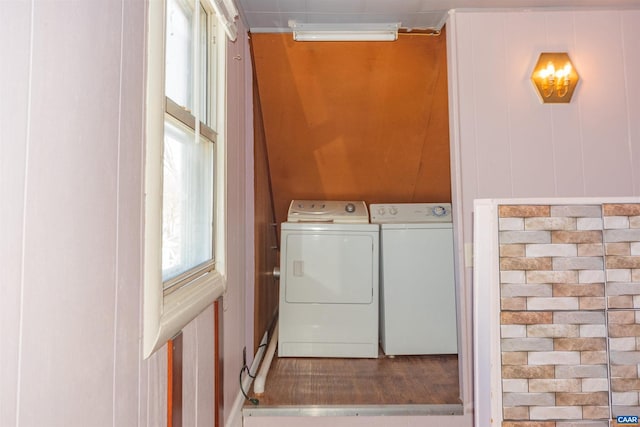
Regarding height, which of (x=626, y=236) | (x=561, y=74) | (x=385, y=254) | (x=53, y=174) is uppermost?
(x=561, y=74)

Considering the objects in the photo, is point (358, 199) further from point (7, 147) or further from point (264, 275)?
point (7, 147)

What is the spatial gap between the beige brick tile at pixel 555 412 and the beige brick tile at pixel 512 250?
1.59 ft

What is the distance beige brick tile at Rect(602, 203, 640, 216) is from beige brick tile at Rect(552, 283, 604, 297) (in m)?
0.24

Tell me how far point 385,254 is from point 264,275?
38.2 inches

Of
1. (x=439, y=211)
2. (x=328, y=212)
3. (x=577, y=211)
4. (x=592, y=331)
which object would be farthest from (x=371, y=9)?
(x=592, y=331)

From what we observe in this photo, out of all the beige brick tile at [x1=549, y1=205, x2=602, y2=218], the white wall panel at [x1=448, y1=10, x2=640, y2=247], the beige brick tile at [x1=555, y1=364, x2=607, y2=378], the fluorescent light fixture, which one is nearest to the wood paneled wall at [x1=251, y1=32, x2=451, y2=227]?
the fluorescent light fixture

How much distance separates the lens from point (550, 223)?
120 cm

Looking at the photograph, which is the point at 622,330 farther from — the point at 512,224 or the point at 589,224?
the point at 512,224

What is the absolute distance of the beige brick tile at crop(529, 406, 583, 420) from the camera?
3.80ft

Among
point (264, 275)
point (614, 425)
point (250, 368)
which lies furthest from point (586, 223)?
point (264, 275)

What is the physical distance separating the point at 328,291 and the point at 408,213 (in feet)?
2.90

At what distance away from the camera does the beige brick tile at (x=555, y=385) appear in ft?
3.81

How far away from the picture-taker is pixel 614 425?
114cm

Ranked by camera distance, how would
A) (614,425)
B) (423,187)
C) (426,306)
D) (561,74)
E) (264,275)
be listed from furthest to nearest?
1. (423,187)
2. (264,275)
3. (426,306)
4. (561,74)
5. (614,425)
